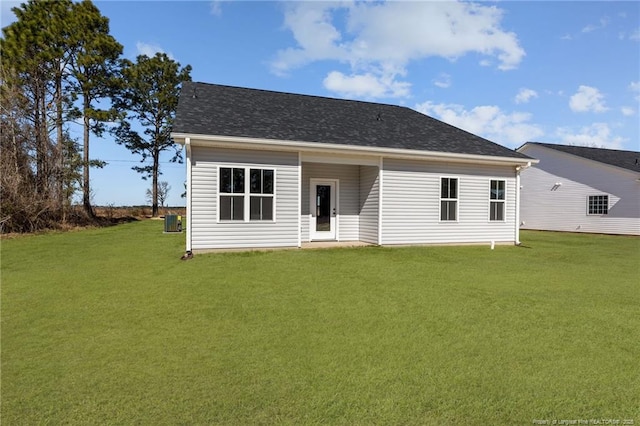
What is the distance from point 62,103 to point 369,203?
21.4 m

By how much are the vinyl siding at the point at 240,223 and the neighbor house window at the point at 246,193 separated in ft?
0.50

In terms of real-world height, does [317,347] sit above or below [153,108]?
below

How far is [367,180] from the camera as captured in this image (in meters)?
12.6

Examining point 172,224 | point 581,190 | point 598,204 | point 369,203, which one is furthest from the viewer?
point 581,190

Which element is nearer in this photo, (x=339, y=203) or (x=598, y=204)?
(x=339, y=203)

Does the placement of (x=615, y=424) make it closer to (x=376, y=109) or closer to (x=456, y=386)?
(x=456, y=386)

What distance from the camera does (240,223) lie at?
10.4 metres

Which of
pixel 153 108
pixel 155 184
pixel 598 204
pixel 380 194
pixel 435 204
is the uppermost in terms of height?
pixel 153 108

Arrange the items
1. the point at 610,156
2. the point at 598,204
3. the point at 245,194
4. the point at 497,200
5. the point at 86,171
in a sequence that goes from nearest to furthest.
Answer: the point at 245,194 → the point at 497,200 → the point at 598,204 → the point at 610,156 → the point at 86,171

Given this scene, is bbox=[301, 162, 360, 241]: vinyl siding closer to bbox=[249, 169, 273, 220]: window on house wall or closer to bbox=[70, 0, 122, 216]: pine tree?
bbox=[249, 169, 273, 220]: window on house wall

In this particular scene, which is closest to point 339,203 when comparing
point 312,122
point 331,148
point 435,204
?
point 331,148

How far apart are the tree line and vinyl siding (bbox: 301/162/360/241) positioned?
1237cm

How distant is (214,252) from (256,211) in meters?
1.59

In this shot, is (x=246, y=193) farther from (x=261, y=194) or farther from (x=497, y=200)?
(x=497, y=200)
